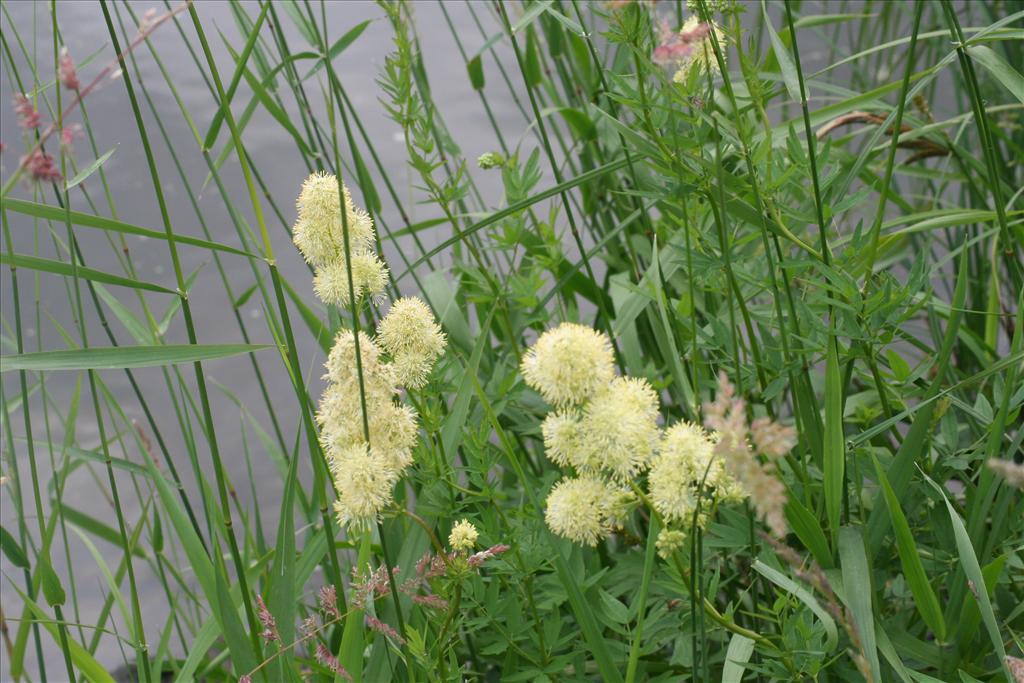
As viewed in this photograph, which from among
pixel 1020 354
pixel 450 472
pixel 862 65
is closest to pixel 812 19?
pixel 862 65

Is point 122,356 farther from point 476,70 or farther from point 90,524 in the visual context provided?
point 476,70

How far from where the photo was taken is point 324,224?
747mm

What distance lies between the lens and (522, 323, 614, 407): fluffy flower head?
1.98ft

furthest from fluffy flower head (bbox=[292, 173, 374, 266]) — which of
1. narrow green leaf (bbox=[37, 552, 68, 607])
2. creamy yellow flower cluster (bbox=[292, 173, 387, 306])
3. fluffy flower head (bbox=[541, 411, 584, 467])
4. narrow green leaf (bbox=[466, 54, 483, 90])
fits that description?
narrow green leaf (bbox=[466, 54, 483, 90])

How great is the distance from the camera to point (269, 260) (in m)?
0.73

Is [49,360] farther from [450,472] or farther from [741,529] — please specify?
[741,529]

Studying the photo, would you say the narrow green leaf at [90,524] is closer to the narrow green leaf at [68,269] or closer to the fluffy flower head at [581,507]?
the narrow green leaf at [68,269]

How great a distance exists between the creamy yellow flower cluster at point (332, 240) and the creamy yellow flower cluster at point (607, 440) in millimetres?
167

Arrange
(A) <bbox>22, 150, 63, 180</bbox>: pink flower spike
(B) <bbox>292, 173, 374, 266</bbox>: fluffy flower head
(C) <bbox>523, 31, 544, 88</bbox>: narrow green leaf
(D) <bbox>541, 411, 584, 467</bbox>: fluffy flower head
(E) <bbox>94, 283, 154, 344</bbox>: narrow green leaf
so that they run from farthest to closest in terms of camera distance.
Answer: (C) <bbox>523, 31, 544, 88</bbox>: narrow green leaf → (E) <bbox>94, 283, 154, 344</bbox>: narrow green leaf → (B) <bbox>292, 173, 374, 266</bbox>: fluffy flower head → (D) <bbox>541, 411, 584, 467</bbox>: fluffy flower head → (A) <bbox>22, 150, 63, 180</bbox>: pink flower spike

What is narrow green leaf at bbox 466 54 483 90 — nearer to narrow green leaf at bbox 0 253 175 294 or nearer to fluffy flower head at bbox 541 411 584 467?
narrow green leaf at bbox 0 253 175 294

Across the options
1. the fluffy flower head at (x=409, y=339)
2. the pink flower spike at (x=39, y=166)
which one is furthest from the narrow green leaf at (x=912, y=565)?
the pink flower spike at (x=39, y=166)

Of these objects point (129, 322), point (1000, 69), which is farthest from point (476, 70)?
point (1000, 69)

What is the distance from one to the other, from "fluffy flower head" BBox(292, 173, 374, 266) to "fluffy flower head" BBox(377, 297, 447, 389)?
0.06 m

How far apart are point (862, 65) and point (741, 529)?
1.56 metres
